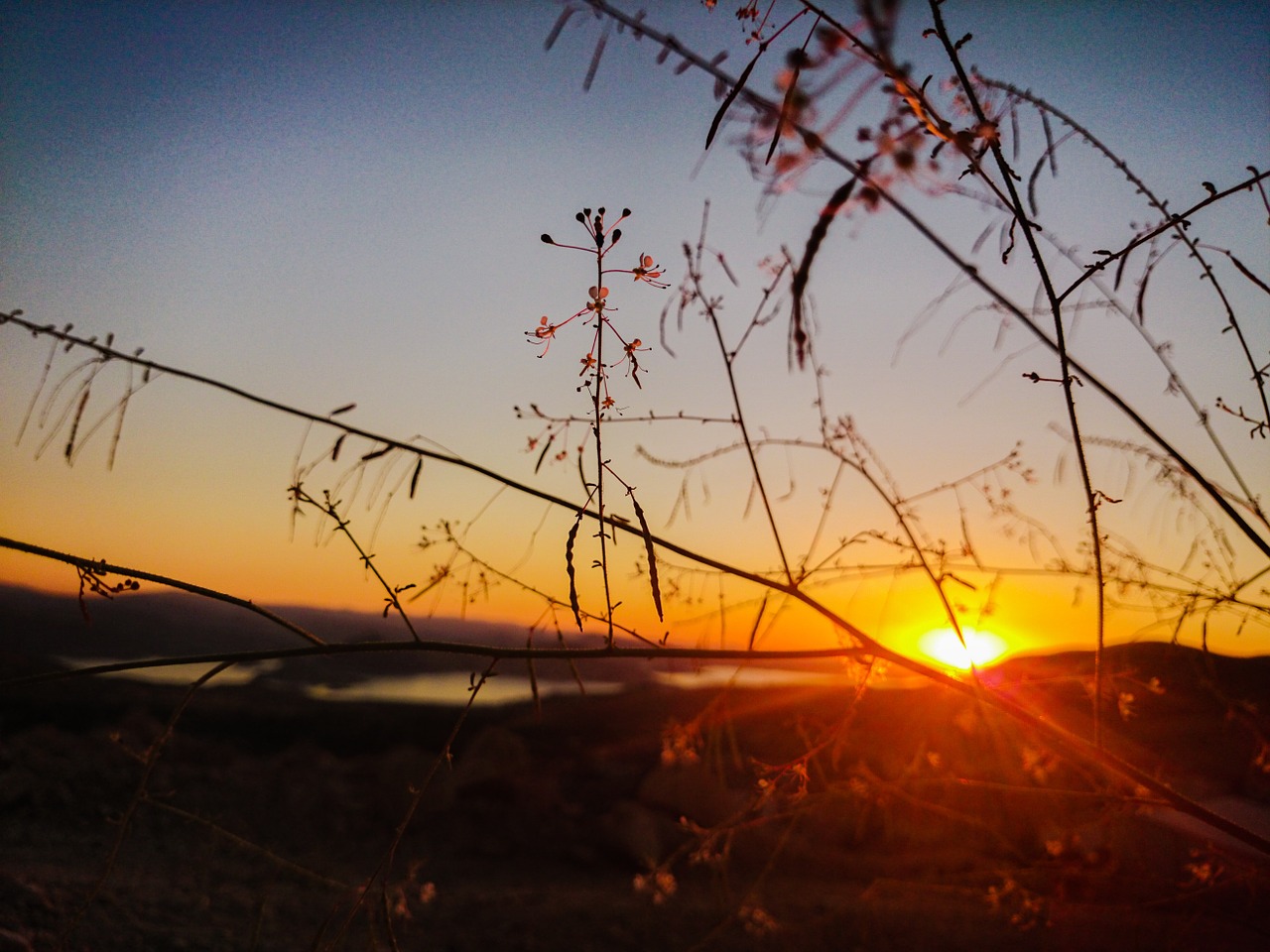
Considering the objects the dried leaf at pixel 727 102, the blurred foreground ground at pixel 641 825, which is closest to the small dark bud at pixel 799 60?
the dried leaf at pixel 727 102

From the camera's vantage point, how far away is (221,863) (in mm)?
3816

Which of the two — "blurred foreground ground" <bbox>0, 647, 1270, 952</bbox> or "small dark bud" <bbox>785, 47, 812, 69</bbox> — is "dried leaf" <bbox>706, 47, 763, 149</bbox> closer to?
"small dark bud" <bbox>785, 47, 812, 69</bbox>

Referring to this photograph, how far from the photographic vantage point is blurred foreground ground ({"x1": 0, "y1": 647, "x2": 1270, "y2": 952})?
2.45 meters

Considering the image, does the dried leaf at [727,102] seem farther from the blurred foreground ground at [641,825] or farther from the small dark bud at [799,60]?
the blurred foreground ground at [641,825]

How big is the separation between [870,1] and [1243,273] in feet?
2.75

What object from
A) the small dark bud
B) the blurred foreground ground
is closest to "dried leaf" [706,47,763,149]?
the small dark bud

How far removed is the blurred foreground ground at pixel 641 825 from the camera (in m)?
2.45

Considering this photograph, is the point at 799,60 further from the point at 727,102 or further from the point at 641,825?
the point at 641,825

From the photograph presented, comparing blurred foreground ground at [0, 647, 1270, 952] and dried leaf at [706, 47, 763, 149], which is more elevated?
dried leaf at [706, 47, 763, 149]

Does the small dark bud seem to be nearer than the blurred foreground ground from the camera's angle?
Yes

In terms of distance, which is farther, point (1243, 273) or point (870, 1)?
point (1243, 273)

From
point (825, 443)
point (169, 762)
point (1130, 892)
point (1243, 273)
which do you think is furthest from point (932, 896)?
point (169, 762)

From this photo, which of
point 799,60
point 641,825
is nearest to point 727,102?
point 799,60

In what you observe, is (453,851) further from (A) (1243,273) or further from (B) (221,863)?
(A) (1243,273)
